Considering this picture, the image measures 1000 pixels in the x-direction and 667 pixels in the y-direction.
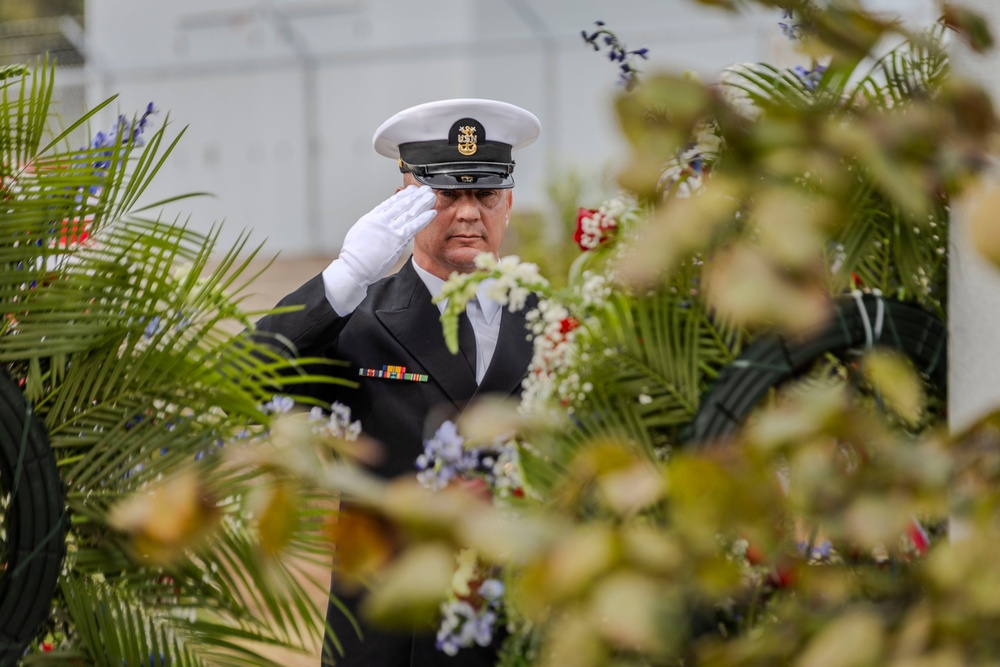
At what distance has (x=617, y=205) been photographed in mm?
1418

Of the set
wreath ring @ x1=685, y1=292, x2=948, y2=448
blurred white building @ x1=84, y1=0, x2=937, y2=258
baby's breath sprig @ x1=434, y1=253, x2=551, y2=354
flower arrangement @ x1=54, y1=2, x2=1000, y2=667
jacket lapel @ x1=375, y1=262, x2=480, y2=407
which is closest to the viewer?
flower arrangement @ x1=54, y1=2, x2=1000, y2=667

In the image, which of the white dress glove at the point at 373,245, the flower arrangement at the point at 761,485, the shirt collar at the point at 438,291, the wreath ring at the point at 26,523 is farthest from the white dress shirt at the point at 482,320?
Result: the flower arrangement at the point at 761,485

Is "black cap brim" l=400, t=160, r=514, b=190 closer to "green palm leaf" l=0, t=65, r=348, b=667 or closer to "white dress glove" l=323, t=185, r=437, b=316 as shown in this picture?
"white dress glove" l=323, t=185, r=437, b=316

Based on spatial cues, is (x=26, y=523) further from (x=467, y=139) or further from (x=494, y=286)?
(x=467, y=139)

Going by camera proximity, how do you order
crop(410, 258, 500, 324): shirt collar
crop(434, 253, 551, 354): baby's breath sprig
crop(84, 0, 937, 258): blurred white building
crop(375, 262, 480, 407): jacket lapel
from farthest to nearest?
crop(84, 0, 937, 258): blurred white building < crop(410, 258, 500, 324): shirt collar < crop(375, 262, 480, 407): jacket lapel < crop(434, 253, 551, 354): baby's breath sprig

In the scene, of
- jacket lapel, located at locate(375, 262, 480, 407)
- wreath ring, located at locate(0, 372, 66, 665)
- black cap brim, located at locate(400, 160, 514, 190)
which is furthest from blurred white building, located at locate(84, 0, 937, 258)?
wreath ring, located at locate(0, 372, 66, 665)

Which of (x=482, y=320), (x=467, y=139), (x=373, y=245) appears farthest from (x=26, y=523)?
(x=467, y=139)

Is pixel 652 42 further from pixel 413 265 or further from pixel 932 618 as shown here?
pixel 932 618

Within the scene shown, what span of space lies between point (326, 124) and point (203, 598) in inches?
336

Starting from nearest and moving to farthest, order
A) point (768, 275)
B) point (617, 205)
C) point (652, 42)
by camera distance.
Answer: point (768, 275)
point (617, 205)
point (652, 42)

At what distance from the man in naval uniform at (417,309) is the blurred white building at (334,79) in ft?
20.7

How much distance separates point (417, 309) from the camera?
2.33 m

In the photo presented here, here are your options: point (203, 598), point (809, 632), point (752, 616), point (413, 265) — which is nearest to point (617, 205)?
point (752, 616)

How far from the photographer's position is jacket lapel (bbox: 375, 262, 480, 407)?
2.23 metres
